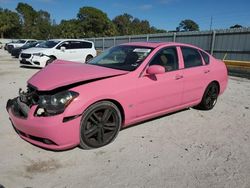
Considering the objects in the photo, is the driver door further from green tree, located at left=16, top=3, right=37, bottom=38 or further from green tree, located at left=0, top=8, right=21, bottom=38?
green tree, located at left=16, top=3, right=37, bottom=38

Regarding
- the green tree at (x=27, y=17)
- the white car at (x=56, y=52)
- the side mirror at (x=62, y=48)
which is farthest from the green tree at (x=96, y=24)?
the side mirror at (x=62, y=48)

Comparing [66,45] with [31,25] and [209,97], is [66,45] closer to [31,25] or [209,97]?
[209,97]

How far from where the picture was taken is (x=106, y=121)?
4.05 m

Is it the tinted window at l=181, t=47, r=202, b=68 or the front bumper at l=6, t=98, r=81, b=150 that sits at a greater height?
the tinted window at l=181, t=47, r=202, b=68

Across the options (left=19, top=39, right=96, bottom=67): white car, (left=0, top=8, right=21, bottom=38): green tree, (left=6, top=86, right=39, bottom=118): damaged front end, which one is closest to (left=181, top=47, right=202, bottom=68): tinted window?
(left=6, top=86, right=39, bottom=118): damaged front end

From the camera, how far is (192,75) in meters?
5.30

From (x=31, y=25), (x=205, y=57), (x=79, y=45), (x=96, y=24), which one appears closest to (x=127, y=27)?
(x=96, y=24)

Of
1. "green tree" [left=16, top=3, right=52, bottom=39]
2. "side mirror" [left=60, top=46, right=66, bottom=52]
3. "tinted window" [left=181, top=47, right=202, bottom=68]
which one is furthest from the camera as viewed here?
"green tree" [left=16, top=3, right=52, bottom=39]

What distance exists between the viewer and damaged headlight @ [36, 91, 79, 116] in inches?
140

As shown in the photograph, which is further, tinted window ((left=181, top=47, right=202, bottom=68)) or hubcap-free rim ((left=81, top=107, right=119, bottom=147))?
tinted window ((left=181, top=47, right=202, bottom=68))

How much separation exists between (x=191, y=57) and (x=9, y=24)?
241 ft

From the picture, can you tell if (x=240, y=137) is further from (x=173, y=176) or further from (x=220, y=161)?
(x=173, y=176)

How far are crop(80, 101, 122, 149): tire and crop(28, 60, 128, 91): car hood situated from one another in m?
0.44

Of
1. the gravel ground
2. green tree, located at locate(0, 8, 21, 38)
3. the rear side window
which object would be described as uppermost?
green tree, located at locate(0, 8, 21, 38)
